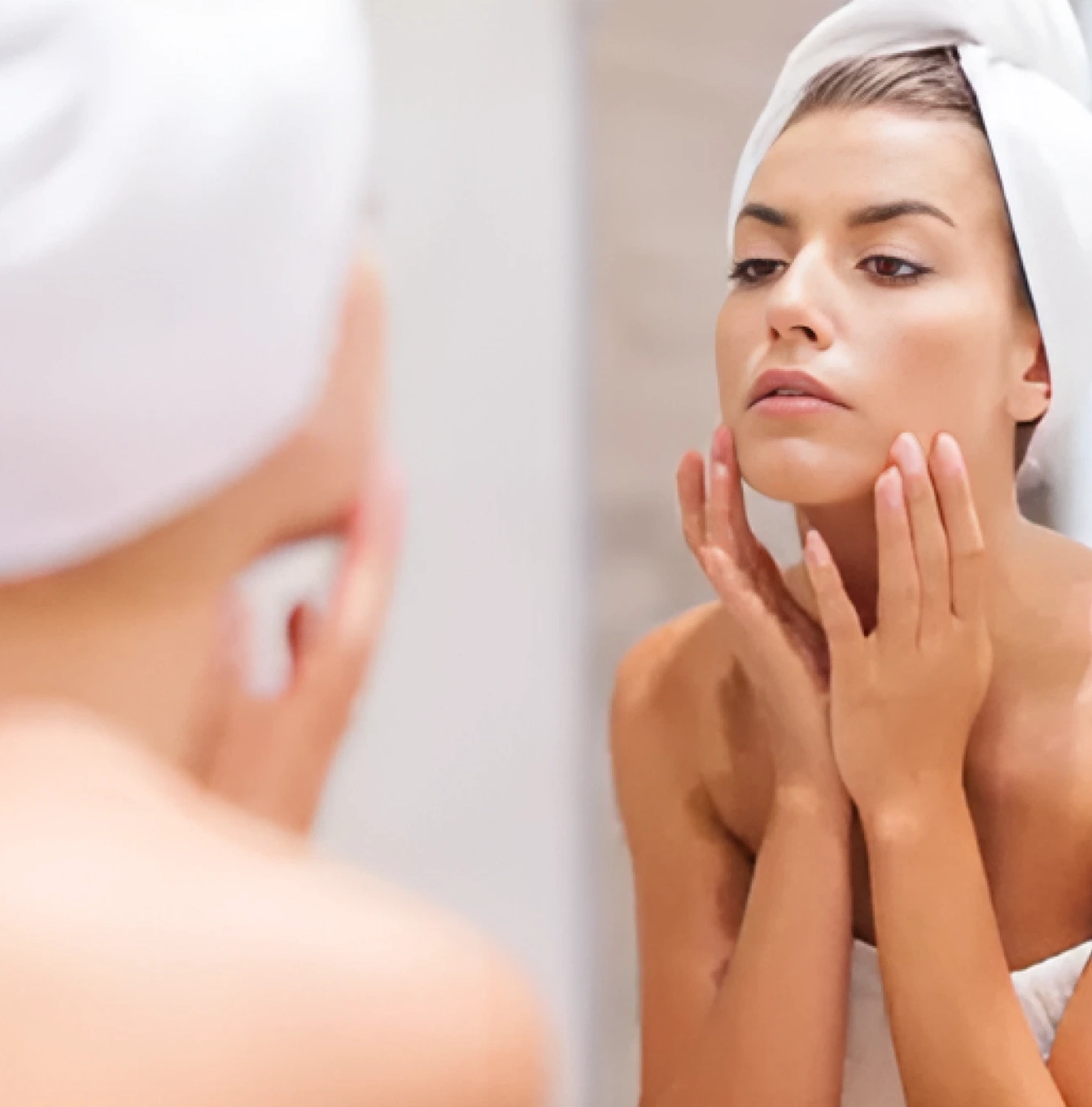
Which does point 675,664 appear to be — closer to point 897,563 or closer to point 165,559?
point 897,563

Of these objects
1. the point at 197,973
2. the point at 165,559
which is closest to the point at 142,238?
the point at 165,559

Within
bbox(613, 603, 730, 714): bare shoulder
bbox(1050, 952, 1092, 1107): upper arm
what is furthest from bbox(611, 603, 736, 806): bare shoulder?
bbox(1050, 952, 1092, 1107): upper arm

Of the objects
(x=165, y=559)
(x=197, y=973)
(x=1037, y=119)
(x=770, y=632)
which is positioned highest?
(x=1037, y=119)

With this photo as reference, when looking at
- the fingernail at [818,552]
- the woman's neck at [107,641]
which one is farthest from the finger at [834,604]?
the woman's neck at [107,641]

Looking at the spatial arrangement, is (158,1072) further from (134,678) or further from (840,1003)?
(840,1003)

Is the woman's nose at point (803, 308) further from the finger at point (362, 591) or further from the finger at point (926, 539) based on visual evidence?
the finger at point (362, 591)

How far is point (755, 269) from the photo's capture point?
27.5 inches

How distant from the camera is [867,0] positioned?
0.69 meters

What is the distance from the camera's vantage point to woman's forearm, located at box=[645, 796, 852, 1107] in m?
0.65

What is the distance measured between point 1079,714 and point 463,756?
0.33m

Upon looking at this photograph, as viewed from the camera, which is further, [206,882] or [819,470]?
[819,470]

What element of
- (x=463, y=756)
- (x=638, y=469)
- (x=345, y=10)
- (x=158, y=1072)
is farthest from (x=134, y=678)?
(x=638, y=469)

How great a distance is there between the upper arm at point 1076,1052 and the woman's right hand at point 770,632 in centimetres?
14

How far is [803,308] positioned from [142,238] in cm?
36
